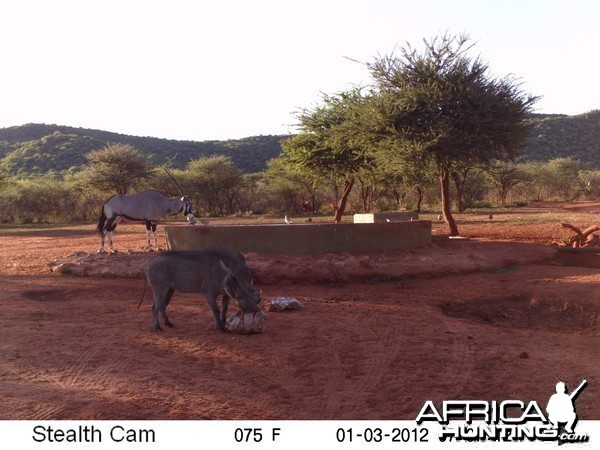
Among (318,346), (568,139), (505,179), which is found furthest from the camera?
(568,139)

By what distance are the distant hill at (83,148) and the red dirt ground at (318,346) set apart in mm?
54894

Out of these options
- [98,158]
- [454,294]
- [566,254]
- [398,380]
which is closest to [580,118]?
[98,158]

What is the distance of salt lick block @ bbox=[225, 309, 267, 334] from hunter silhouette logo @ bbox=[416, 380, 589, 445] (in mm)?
3019

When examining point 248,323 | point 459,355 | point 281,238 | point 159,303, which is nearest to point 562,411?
point 459,355

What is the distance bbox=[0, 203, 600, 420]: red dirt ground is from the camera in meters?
5.30

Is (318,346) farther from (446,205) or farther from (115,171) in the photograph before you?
(115,171)

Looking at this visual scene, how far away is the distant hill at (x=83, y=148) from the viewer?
66.6m

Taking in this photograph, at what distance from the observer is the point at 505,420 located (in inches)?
179

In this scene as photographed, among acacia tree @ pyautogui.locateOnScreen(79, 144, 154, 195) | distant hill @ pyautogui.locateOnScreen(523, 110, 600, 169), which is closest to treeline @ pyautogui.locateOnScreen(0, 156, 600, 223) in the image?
acacia tree @ pyautogui.locateOnScreen(79, 144, 154, 195)

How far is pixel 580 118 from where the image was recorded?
76750 millimetres

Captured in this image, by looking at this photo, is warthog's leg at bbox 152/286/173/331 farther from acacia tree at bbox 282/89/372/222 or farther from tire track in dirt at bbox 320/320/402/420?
acacia tree at bbox 282/89/372/222

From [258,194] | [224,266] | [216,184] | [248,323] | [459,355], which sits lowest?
[459,355]

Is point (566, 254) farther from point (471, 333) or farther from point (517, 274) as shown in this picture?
point (471, 333)

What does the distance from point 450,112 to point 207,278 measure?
494 inches
